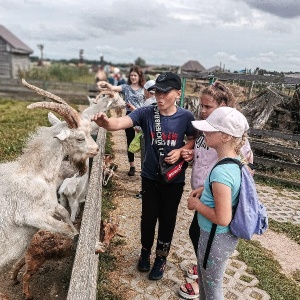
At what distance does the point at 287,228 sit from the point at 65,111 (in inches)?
167

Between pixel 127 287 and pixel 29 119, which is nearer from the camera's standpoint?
pixel 127 287

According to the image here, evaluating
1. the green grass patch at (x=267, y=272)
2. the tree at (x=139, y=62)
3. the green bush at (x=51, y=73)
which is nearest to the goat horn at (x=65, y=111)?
the green grass patch at (x=267, y=272)

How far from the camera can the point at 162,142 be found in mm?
3209

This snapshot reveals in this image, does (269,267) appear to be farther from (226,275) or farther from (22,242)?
(22,242)

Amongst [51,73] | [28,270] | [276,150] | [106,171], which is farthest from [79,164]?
[51,73]

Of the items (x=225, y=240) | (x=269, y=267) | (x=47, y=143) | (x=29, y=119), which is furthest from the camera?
(x=29, y=119)

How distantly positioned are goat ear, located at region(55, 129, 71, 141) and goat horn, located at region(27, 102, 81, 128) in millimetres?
106

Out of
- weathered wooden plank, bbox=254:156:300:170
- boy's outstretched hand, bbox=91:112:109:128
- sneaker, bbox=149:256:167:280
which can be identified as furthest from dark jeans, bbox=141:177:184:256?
weathered wooden plank, bbox=254:156:300:170

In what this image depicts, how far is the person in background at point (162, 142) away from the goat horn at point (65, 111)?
0.31 metres

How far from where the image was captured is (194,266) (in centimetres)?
395

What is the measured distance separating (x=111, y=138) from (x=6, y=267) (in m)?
8.16

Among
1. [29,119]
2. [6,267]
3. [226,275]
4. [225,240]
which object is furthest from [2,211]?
[29,119]

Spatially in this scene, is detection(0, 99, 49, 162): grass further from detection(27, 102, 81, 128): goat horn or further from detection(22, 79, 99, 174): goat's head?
detection(27, 102, 81, 128): goat horn

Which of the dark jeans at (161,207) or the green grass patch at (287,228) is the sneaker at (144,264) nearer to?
the dark jeans at (161,207)
